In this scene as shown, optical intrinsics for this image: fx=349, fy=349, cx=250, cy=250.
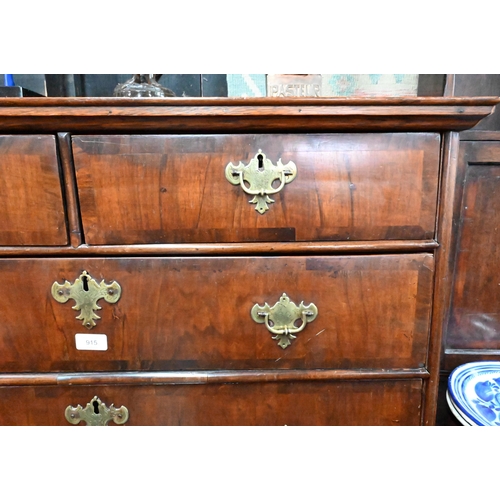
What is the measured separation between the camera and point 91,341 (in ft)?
2.07

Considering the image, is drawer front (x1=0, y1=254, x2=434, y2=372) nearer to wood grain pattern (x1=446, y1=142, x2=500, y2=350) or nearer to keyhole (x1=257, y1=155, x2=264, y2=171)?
keyhole (x1=257, y1=155, x2=264, y2=171)

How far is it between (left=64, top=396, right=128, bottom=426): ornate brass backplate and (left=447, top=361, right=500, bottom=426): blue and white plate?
663mm

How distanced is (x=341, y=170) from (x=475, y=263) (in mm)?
493

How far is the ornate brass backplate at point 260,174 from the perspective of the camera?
58 centimetres

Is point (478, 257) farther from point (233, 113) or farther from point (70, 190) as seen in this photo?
point (70, 190)

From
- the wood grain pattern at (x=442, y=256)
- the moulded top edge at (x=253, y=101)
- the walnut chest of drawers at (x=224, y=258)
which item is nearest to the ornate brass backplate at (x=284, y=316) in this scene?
the walnut chest of drawers at (x=224, y=258)

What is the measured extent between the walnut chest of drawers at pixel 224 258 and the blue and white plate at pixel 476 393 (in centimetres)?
10

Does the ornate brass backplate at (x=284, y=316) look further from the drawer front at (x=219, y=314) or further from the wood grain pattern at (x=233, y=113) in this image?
the wood grain pattern at (x=233, y=113)

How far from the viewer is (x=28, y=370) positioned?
0.64 m

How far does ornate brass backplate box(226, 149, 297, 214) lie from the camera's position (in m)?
0.58

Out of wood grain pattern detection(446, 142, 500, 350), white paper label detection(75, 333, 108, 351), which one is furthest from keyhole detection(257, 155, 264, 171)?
wood grain pattern detection(446, 142, 500, 350)

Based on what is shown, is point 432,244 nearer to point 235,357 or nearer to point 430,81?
point 235,357

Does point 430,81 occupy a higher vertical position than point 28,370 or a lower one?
higher

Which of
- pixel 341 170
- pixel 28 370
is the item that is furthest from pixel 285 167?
pixel 28 370
